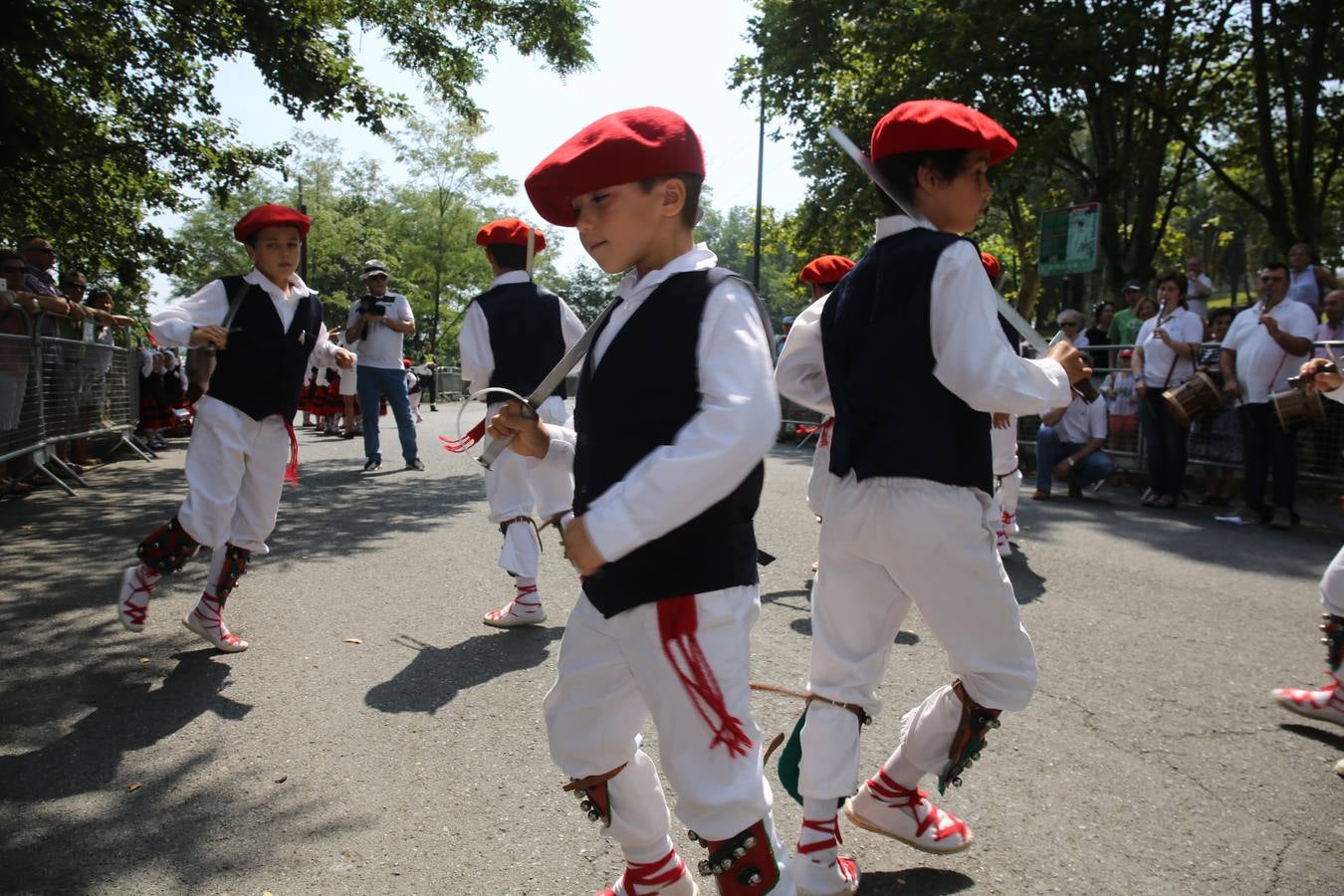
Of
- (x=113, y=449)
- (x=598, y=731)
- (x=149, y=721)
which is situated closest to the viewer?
(x=598, y=731)

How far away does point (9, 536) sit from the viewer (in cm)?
696

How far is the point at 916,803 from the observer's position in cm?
275

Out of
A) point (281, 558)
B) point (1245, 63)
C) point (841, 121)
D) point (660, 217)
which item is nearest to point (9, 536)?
point (281, 558)

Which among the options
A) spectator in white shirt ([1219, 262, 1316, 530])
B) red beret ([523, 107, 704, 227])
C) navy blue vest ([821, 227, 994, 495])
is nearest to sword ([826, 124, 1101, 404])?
navy blue vest ([821, 227, 994, 495])

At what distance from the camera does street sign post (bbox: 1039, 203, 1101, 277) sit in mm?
16422

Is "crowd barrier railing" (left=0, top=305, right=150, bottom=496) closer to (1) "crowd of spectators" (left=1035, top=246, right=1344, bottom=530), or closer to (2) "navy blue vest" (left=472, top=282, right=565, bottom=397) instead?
(2) "navy blue vest" (left=472, top=282, right=565, bottom=397)

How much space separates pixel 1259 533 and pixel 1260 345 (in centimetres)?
168

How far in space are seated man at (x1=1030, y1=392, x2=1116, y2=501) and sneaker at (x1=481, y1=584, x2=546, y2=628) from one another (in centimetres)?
690

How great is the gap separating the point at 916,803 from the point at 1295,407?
5.93 m

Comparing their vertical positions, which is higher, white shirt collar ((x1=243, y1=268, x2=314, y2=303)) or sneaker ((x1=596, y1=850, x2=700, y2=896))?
white shirt collar ((x1=243, y1=268, x2=314, y2=303))

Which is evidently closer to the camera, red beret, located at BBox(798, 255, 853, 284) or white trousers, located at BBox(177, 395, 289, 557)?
white trousers, located at BBox(177, 395, 289, 557)

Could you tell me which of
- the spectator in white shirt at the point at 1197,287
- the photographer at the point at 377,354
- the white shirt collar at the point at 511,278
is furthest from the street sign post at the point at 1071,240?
the white shirt collar at the point at 511,278

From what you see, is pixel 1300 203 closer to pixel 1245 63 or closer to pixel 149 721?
pixel 1245 63

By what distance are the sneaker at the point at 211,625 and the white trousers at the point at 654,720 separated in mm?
2881
